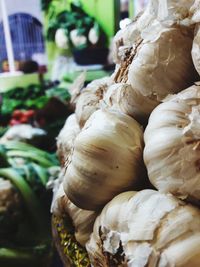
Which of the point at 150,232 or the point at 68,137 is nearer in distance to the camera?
the point at 150,232

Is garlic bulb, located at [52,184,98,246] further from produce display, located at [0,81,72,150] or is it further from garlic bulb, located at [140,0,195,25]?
produce display, located at [0,81,72,150]

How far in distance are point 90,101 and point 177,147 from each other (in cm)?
35

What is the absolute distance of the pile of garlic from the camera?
426 millimetres

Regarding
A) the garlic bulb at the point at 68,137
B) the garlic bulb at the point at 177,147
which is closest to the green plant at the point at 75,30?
the garlic bulb at the point at 68,137

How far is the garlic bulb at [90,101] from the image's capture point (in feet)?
2.44

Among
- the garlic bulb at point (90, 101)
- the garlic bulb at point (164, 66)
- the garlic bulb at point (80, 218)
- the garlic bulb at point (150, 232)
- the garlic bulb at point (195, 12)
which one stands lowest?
the garlic bulb at point (80, 218)

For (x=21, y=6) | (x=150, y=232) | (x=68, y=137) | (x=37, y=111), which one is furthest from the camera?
(x=21, y=6)

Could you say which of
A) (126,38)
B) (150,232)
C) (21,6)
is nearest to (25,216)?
(126,38)

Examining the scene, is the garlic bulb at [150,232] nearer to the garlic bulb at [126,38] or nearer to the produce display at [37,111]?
the garlic bulb at [126,38]

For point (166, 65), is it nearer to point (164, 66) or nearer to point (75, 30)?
point (164, 66)

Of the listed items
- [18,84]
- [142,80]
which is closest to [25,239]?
[142,80]

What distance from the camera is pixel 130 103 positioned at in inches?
22.7

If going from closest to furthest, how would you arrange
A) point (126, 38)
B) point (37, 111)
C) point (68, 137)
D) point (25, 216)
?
point (126, 38) < point (68, 137) < point (25, 216) < point (37, 111)

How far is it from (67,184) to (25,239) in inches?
27.3
